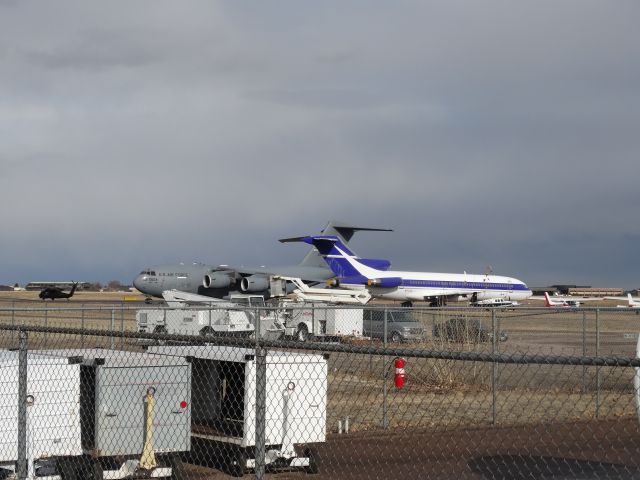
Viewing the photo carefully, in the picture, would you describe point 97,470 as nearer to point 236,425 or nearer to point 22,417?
point 22,417

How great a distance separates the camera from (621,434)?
14.1 meters

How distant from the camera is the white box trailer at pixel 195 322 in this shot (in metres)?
30.3

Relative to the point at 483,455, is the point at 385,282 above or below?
below

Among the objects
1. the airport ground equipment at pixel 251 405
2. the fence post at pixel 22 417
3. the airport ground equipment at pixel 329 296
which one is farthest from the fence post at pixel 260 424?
the airport ground equipment at pixel 329 296

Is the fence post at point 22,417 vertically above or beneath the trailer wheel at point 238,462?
above

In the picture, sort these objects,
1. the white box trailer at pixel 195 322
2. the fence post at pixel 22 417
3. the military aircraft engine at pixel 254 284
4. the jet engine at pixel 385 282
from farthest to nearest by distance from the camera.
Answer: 1. the jet engine at pixel 385 282
2. the military aircraft engine at pixel 254 284
3. the white box trailer at pixel 195 322
4. the fence post at pixel 22 417

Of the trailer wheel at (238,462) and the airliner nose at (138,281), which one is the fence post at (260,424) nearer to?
the trailer wheel at (238,462)

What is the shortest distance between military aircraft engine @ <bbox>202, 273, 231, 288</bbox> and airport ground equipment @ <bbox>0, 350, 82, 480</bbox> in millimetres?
50409

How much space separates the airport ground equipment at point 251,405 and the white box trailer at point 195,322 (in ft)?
60.8

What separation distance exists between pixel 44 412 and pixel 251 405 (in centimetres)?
236

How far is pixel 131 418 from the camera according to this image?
369 inches

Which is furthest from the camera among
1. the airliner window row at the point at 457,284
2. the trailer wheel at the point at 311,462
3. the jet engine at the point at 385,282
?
the airliner window row at the point at 457,284

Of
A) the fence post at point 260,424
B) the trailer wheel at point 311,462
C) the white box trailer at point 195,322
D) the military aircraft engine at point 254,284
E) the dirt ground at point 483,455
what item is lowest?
the military aircraft engine at point 254,284

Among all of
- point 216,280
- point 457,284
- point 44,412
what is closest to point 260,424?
point 44,412
